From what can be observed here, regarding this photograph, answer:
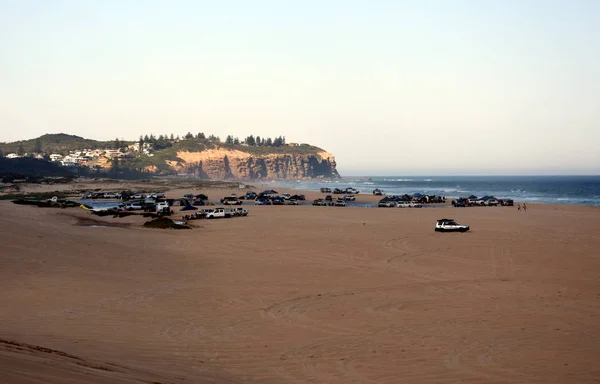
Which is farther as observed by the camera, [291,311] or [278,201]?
[278,201]

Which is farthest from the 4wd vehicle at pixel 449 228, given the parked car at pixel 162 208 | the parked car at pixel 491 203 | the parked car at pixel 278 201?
the parked car at pixel 278 201

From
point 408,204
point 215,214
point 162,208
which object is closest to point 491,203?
point 408,204

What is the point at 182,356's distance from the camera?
1160cm

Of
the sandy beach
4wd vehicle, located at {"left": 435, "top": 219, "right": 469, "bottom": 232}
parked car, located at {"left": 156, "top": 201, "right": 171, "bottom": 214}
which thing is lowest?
the sandy beach

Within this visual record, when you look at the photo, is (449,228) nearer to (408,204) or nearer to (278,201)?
(408,204)

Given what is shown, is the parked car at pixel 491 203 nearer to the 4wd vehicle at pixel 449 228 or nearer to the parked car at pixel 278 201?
the parked car at pixel 278 201

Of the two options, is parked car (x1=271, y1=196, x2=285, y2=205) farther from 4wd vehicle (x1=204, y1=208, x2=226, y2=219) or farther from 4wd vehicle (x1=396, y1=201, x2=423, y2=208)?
4wd vehicle (x1=204, y1=208, x2=226, y2=219)

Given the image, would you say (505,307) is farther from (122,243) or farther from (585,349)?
(122,243)

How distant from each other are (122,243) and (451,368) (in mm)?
20477

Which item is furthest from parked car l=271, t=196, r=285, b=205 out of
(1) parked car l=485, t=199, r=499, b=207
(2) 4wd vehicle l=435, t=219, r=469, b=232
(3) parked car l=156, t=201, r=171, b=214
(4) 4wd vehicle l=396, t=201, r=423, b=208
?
(2) 4wd vehicle l=435, t=219, r=469, b=232

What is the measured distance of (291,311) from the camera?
15914mm

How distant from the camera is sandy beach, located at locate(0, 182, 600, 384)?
11.0 meters

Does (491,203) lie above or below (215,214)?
above

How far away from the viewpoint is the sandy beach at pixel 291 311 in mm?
11008
